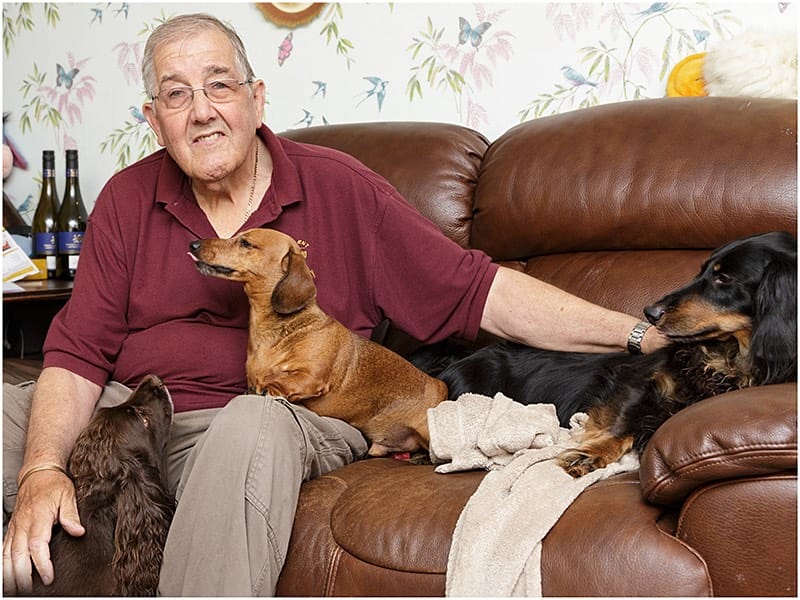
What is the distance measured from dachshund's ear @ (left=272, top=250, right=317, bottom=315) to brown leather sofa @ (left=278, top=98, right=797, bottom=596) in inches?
14.3

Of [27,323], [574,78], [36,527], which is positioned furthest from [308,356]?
[27,323]

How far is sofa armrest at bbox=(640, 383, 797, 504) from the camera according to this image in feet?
4.66

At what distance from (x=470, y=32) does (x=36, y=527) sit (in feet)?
6.46

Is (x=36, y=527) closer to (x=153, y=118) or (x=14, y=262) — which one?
(x=153, y=118)

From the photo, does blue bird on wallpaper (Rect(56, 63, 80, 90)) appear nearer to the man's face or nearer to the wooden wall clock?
the wooden wall clock

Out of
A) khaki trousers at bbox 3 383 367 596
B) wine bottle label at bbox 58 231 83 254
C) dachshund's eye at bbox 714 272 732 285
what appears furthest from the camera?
wine bottle label at bbox 58 231 83 254

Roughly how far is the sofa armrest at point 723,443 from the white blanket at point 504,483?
16 cm

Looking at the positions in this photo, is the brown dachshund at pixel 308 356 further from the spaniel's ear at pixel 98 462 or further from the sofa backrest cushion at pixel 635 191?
the sofa backrest cushion at pixel 635 191

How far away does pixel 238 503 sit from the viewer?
5.23ft

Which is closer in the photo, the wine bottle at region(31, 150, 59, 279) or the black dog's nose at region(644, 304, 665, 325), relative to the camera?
the black dog's nose at region(644, 304, 665, 325)

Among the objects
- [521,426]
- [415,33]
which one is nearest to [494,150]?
[415,33]

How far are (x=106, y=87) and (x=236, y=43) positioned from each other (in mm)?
1669

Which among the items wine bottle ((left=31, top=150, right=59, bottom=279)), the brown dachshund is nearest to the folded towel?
the brown dachshund

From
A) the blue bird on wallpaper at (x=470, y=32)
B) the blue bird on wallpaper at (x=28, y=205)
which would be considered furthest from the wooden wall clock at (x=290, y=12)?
the blue bird on wallpaper at (x=28, y=205)
